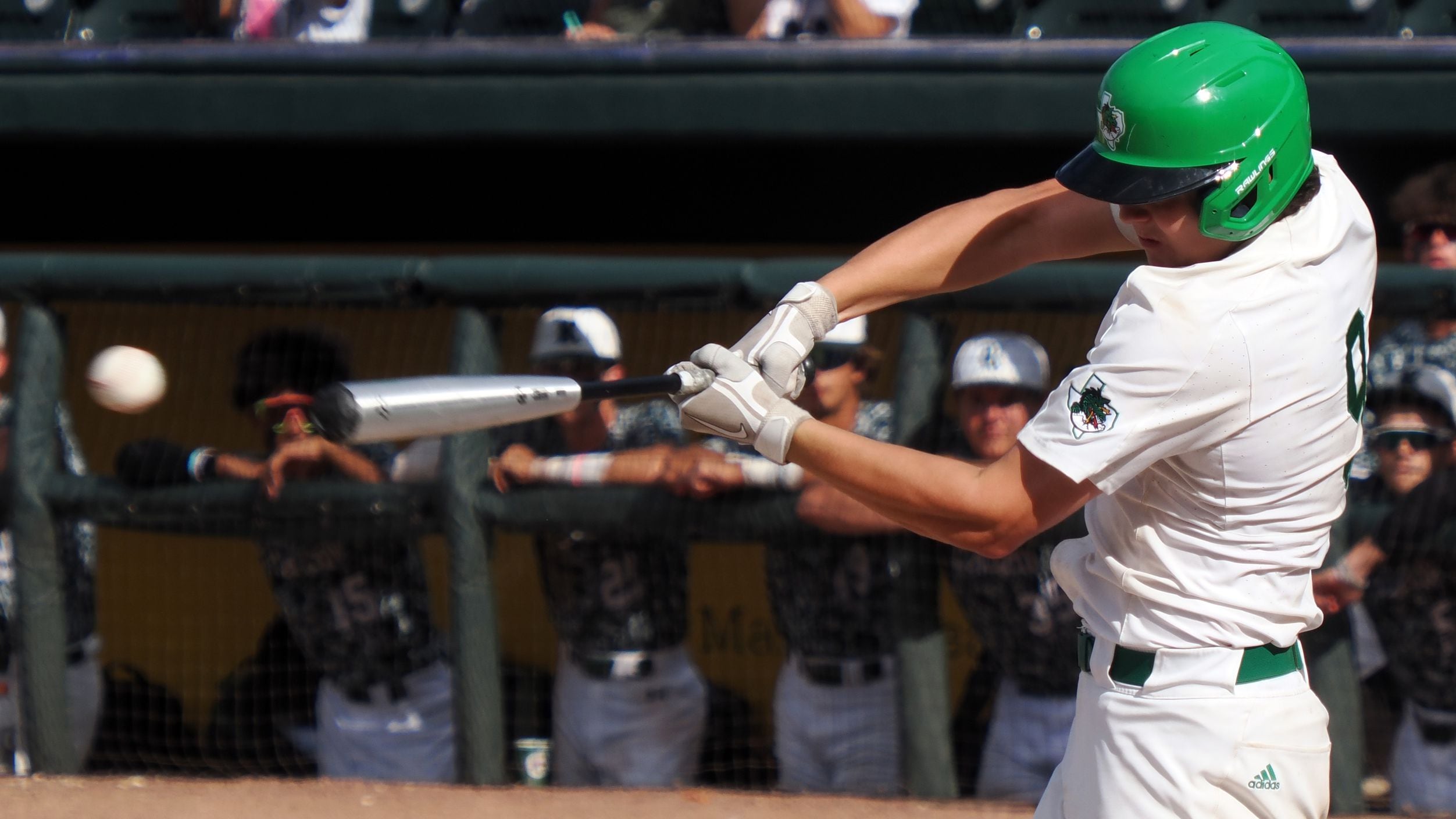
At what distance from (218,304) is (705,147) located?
4.84ft

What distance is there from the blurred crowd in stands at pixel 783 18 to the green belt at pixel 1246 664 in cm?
258

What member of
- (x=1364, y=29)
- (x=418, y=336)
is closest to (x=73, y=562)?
(x=418, y=336)

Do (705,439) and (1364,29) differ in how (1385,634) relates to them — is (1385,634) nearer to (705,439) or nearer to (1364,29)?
(705,439)

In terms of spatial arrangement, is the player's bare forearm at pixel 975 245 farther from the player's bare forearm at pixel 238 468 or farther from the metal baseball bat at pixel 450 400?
the player's bare forearm at pixel 238 468

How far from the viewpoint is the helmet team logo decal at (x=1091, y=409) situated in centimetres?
156

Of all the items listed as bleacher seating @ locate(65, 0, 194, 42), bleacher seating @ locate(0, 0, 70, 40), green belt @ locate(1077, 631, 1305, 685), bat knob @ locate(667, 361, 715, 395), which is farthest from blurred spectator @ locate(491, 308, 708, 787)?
bleacher seating @ locate(0, 0, 70, 40)

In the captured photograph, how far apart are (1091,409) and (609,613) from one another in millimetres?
1805

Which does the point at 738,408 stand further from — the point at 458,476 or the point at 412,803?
the point at 412,803

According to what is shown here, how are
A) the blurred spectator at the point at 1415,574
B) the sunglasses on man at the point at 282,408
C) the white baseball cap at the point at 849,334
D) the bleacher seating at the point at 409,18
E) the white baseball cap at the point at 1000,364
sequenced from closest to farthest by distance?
1. the blurred spectator at the point at 1415,574
2. the white baseball cap at the point at 1000,364
3. the white baseball cap at the point at 849,334
4. the sunglasses on man at the point at 282,408
5. the bleacher seating at the point at 409,18

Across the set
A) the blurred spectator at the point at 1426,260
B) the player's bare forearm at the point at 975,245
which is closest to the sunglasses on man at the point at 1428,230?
the blurred spectator at the point at 1426,260

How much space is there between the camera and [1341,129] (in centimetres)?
375

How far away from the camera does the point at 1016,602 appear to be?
118 inches

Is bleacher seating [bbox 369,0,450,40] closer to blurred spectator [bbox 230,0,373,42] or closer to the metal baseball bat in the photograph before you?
blurred spectator [bbox 230,0,373,42]

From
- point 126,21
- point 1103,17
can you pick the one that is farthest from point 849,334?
point 126,21
